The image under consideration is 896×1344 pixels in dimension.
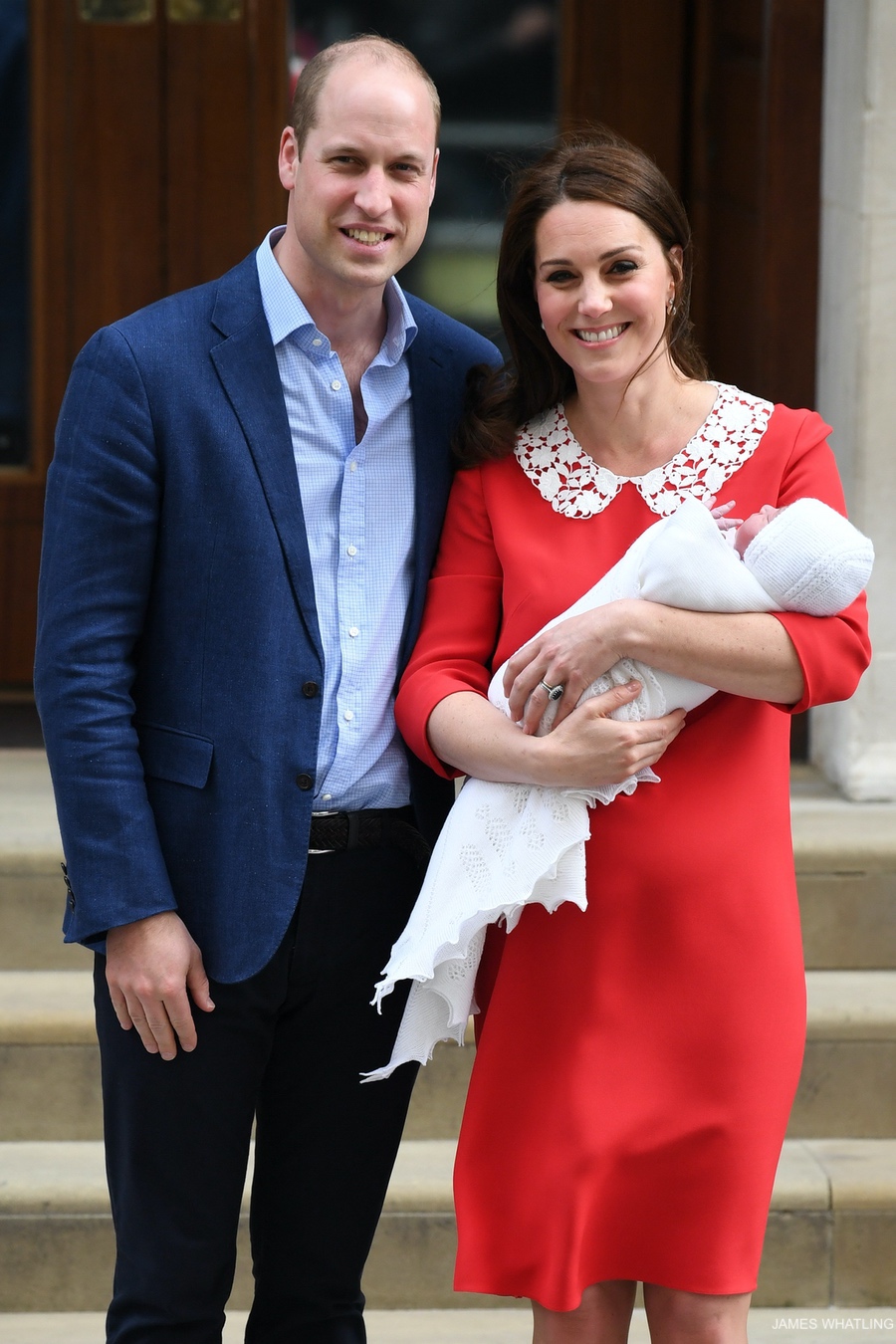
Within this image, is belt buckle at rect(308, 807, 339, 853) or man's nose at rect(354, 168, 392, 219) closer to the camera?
man's nose at rect(354, 168, 392, 219)

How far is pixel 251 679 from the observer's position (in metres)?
2.02

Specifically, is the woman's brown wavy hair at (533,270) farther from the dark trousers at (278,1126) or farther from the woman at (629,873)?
the dark trousers at (278,1126)

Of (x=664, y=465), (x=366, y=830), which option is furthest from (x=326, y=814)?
(x=664, y=465)

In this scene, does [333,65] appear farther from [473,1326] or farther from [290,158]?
[473,1326]

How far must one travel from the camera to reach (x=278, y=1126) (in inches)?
87.4

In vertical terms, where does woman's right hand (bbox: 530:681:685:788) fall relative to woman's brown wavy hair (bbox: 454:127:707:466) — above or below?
below

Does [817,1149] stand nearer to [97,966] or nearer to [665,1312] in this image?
[665,1312]

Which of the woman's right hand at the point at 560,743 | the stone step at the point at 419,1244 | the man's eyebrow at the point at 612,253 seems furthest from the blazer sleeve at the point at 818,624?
the stone step at the point at 419,1244

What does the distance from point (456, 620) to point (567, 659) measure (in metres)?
0.23

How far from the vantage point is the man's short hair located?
2014mm

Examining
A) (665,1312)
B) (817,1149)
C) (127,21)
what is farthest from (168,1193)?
(127,21)

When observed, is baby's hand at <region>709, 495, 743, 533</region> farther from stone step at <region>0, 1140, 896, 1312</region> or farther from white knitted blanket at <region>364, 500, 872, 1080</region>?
stone step at <region>0, 1140, 896, 1312</region>

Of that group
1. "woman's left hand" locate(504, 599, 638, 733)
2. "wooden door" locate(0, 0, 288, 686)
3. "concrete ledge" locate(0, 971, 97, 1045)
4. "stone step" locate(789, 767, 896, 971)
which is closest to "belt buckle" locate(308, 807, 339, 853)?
"woman's left hand" locate(504, 599, 638, 733)

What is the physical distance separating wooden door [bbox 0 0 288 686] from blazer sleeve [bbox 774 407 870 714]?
2.53m
